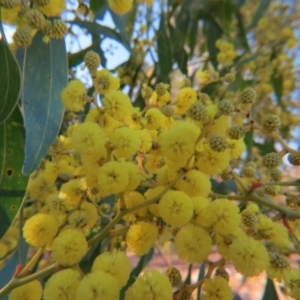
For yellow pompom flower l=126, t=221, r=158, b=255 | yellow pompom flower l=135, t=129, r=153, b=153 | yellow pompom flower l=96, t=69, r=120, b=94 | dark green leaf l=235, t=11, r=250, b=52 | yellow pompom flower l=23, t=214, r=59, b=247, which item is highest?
dark green leaf l=235, t=11, r=250, b=52

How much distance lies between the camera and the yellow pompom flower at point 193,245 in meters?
0.68

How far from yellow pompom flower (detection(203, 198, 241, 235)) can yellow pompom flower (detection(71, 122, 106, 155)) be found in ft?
0.63

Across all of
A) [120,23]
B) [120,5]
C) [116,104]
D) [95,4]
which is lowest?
[116,104]

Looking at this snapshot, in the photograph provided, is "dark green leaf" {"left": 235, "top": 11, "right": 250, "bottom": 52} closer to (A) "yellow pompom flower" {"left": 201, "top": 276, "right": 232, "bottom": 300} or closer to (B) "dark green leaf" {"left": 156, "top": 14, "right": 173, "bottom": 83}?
(B) "dark green leaf" {"left": 156, "top": 14, "right": 173, "bottom": 83}

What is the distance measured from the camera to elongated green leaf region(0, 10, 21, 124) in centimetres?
86

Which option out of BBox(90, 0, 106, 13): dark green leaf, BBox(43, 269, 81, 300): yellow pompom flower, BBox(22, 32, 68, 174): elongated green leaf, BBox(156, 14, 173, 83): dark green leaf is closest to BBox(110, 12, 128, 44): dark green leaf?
BBox(156, 14, 173, 83): dark green leaf

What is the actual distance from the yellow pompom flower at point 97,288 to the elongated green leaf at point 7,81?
393mm

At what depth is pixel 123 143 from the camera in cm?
73

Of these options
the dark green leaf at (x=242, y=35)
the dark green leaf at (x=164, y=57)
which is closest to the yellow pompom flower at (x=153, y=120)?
the dark green leaf at (x=164, y=57)

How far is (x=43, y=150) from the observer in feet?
2.89

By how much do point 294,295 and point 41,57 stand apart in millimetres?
723

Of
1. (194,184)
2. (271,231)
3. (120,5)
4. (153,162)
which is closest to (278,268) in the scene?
(271,231)

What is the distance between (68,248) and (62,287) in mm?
58

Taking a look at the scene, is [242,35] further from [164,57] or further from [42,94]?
[42,94]
